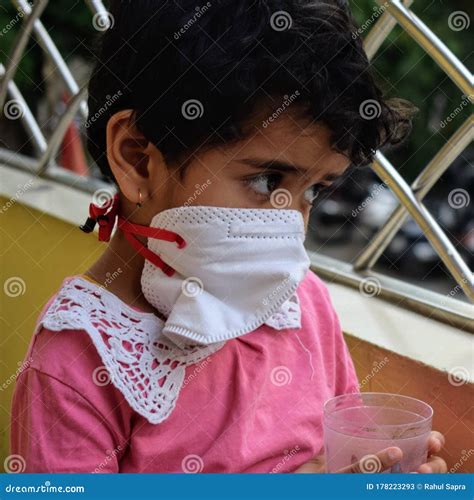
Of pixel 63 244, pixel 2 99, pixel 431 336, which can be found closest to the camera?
pixel 431 336

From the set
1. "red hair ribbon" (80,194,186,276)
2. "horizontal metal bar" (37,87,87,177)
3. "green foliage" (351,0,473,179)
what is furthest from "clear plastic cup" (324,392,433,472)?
"horizontal metal bar" (37,87,87,177)

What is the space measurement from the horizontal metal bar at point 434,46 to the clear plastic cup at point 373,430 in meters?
0.45

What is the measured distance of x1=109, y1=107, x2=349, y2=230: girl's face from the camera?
865 mm

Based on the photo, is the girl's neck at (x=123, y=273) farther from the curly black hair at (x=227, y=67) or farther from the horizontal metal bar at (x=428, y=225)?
the horizontal metal bar at (x=428, y=225)

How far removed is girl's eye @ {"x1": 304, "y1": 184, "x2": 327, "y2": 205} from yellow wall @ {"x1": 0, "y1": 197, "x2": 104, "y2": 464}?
64 centimetres

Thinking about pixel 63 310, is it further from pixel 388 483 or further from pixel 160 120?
pixel 388 483

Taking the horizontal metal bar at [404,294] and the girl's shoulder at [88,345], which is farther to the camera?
the horizontal metal bar at [404,294]

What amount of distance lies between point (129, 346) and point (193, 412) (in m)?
0.10

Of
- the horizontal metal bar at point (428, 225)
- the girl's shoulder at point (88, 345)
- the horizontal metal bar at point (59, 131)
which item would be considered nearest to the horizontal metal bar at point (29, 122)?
the horizontal metal bar at point (59, 131)

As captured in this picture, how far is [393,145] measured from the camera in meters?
1.08

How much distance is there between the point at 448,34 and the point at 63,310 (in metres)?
1.15

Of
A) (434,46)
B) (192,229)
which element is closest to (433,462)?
(192,229)

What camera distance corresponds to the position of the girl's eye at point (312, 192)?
0.94 meters

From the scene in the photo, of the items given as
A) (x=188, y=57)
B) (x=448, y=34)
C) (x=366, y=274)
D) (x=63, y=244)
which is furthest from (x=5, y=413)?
A: (x=448, y=34)
